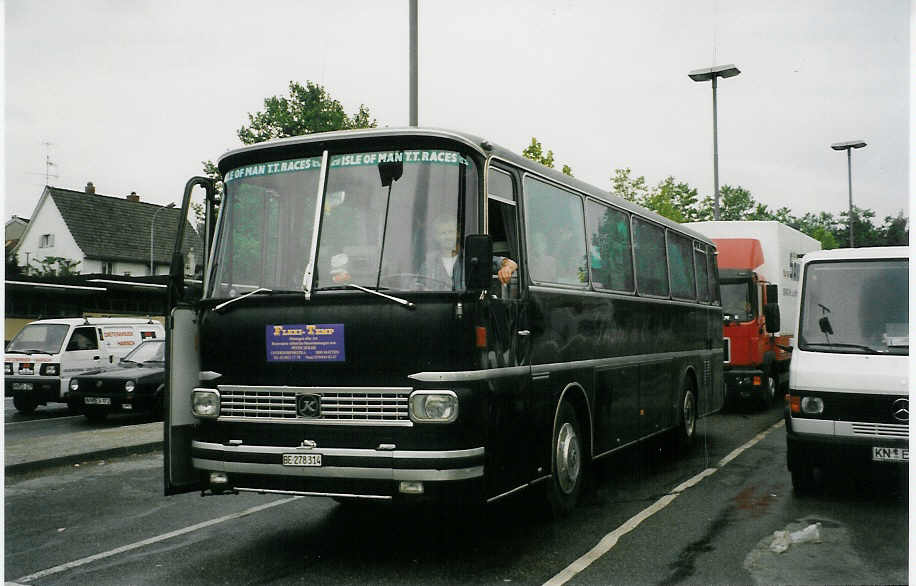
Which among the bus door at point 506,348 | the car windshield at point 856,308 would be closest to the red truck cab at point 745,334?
the car windshield at point 856,308

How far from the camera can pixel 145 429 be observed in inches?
592

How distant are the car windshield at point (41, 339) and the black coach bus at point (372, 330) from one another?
14.5m

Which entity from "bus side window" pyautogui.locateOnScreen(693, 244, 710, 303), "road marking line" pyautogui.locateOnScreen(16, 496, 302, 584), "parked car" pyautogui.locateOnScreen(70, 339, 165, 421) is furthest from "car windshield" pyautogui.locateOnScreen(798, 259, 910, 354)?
"parked car" pyautogui.locateOnScreen(70, 339, 165, 421)

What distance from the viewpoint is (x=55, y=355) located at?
20.0 meters

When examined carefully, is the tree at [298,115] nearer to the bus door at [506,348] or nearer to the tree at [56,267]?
the tree at [56,267]

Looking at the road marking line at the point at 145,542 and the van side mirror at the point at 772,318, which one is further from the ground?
the van side mirror at the point at 772,318

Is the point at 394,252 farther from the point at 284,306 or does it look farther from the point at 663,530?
the point at 663,530

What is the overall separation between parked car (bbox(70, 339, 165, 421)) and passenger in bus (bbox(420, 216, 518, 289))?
11.6 m

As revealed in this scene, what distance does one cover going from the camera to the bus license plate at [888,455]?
7914mm

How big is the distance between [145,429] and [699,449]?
28.4ft

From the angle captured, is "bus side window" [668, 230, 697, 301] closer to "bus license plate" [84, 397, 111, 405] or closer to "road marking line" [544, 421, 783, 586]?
"road marking line" [544, 421, 783, 586]

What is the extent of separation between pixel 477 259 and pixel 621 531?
267 cm

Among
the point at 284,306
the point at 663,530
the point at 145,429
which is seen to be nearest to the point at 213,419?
the point at 284,306

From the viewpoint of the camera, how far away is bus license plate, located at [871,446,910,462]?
7914 mm
